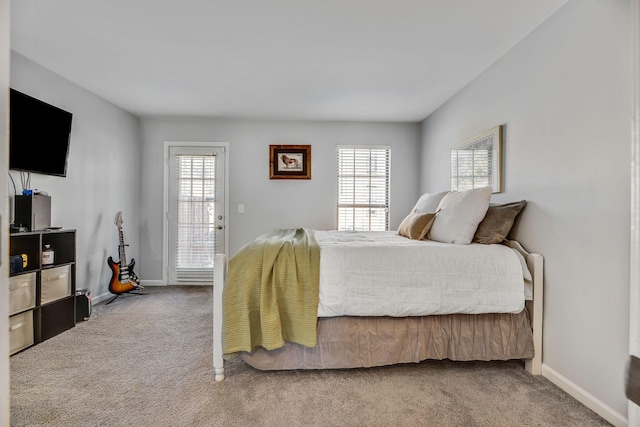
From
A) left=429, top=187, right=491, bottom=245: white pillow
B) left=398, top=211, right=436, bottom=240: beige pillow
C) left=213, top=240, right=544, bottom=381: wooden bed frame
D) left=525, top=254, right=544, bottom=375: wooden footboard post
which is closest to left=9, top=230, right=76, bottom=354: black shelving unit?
left=213, top=240, right=544, bottom=381: wooden bed frame

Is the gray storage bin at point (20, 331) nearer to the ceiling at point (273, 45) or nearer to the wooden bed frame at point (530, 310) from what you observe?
the wooden bed frame at point (530, 310)

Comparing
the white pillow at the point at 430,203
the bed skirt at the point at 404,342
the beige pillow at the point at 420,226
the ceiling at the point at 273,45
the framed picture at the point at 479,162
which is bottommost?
the bed skirt at the point at 404,342

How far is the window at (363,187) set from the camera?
450cm

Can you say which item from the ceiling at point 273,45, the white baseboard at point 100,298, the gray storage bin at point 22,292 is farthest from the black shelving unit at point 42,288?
the ceiling at point 273,45

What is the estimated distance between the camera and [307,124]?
4.45m

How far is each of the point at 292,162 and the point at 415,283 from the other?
291 cm

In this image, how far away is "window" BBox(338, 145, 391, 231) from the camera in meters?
4.50

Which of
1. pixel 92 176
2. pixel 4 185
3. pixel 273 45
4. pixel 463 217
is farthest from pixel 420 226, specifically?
pixel 92 176

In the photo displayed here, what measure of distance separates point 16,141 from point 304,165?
9.57 feet

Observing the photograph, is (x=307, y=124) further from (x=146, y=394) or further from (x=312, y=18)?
(x=146, y=394)

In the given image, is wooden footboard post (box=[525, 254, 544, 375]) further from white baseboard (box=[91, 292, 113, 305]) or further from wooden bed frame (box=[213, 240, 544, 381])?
white baseboard (box=[91, 292, 113, 305])

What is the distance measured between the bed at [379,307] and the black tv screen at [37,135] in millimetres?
2018

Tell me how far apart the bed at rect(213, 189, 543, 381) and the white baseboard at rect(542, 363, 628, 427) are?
0.10m

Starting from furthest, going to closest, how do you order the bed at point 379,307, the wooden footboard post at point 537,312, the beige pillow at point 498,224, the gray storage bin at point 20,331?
the gray storage bin at point 20,331, the beige pillow at point 498,224, the wooden footboard post at point 537,312, the bed at point 379,307
